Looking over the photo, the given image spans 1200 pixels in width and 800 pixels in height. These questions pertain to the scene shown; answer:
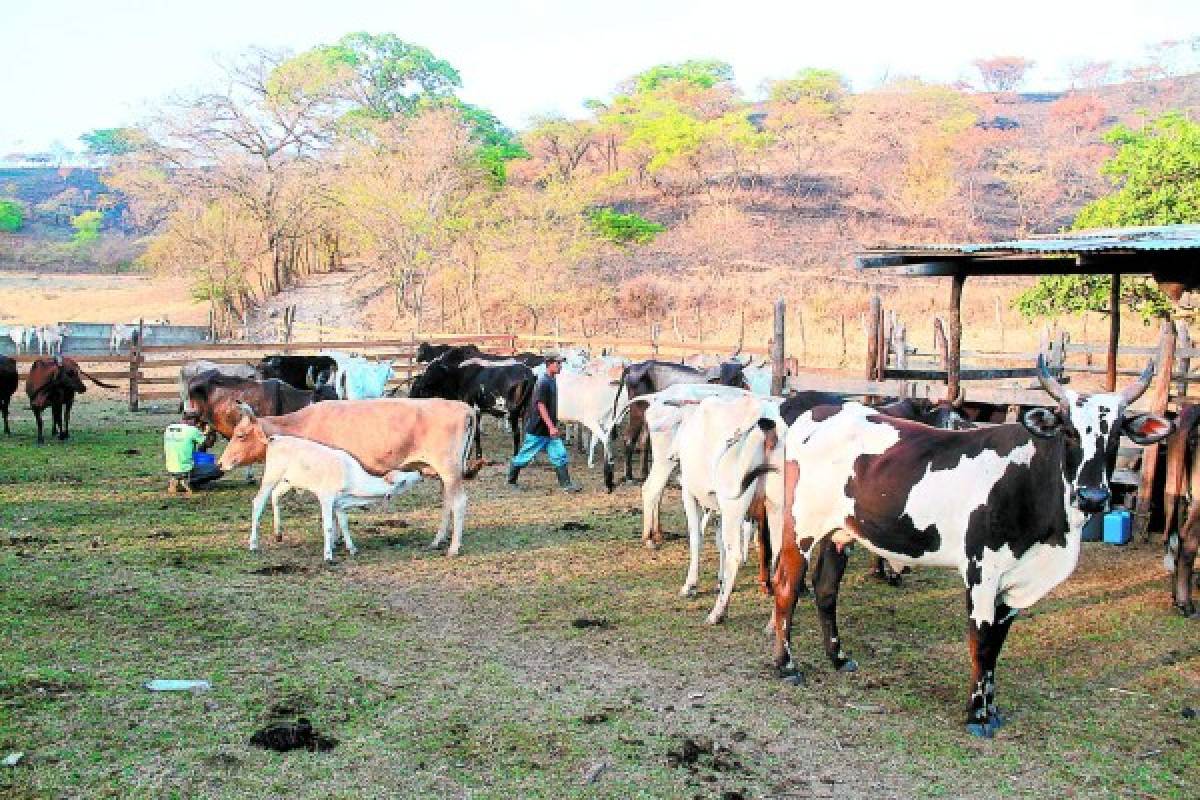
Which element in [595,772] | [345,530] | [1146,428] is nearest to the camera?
[595,772]

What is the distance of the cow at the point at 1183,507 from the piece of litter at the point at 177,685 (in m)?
6.92

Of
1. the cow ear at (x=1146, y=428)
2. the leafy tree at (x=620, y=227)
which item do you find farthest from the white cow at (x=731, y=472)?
the leafy tree at (x=620, y=227)

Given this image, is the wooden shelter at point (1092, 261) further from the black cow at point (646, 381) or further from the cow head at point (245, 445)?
the cow head at point (245, 445)

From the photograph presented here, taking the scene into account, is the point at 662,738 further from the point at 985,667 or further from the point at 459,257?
the point at 459,257

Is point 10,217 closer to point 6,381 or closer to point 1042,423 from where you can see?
point 6,381

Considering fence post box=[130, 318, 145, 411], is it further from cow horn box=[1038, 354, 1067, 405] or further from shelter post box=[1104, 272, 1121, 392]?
cow horn box=[1038, 354, 1067, 405]

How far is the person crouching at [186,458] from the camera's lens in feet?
35.4

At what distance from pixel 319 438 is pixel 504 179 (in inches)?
1598

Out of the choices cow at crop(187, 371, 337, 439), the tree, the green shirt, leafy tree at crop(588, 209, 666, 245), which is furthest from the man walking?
the tree

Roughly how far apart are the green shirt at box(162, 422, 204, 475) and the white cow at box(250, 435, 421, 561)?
2.39 m

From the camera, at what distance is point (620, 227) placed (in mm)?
44031

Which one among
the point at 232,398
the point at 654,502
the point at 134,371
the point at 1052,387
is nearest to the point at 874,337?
the point at 654,502

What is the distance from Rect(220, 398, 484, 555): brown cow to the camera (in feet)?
30.5

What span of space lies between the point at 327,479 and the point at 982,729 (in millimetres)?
5499
